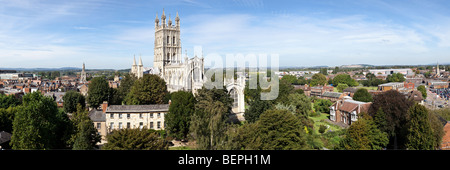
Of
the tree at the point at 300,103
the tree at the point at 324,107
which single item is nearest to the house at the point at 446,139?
the tree at the point at 300,103

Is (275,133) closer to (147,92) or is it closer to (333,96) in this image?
(147,92)

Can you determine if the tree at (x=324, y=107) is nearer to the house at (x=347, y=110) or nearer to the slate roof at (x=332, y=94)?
the house at (x=347, y=110)

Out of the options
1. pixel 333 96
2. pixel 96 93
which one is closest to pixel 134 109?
pixel 96 93

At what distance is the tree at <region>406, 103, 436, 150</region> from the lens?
24000 millimetres

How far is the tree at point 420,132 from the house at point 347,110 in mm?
15648

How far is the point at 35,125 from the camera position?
22.4 m

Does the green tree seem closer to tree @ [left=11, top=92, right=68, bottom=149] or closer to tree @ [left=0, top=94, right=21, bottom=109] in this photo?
tree @ [left=11, top=92, right=68, bottom=149]

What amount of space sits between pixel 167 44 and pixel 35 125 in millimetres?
52072

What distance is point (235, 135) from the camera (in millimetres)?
21062
